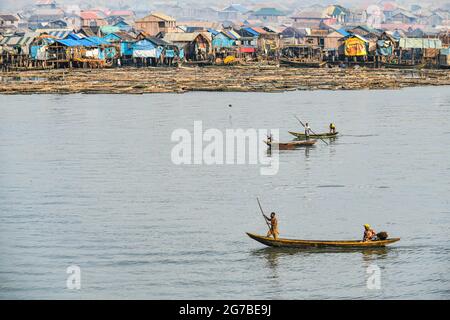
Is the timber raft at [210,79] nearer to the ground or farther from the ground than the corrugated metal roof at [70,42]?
nearer to the ground

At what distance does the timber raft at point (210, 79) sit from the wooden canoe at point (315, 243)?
40.1m

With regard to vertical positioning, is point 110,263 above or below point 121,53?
below

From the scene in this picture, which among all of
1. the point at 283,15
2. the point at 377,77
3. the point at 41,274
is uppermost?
the point at 283,15

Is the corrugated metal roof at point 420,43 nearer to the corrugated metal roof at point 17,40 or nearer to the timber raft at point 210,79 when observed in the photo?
the timber raft at point 210,79

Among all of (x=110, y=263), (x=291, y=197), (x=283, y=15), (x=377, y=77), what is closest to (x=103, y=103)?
(x=377, y=77)

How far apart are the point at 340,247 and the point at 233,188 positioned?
7845 millimetres

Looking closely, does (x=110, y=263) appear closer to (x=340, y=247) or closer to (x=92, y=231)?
(x=92, y=231)

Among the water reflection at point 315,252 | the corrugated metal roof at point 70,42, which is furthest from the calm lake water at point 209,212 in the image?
the corrugated metal roof at point 70,42

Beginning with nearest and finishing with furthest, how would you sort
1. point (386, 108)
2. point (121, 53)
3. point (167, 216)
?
point (167, 216), point (386, 108), point (121, 53)

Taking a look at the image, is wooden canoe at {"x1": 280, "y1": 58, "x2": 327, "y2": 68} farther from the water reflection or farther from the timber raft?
the water reflection

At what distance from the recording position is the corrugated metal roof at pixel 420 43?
88188 mm

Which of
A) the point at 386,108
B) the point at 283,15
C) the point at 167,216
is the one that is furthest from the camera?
the point at 283,15

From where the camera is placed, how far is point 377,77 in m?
70.9

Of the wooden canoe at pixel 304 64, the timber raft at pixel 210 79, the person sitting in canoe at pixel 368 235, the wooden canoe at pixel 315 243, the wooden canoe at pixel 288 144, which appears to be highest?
the wooden canoe at pixel 304 64
